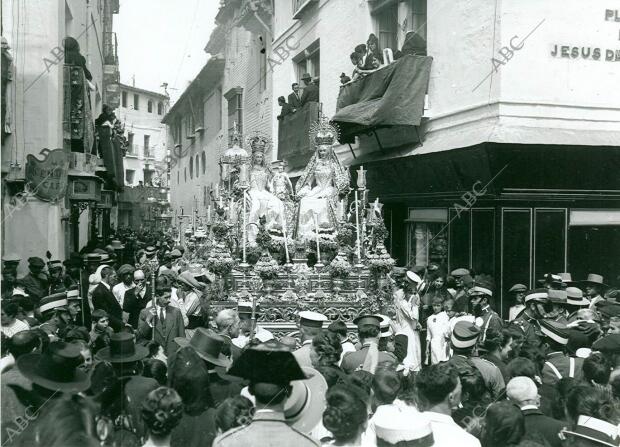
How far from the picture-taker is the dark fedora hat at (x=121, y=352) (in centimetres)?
471

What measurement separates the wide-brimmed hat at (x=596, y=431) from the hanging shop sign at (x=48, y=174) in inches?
424

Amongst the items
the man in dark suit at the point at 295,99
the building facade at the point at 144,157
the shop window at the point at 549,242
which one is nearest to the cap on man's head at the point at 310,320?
the shop window at the point at 549,242

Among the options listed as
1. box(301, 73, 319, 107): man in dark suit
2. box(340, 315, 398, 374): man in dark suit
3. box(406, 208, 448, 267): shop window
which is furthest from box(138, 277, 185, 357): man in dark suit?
box(301, 73, 319, 107): man in dark suit

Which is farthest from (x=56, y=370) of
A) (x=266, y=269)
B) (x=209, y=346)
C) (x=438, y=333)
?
(x=266, y=269)

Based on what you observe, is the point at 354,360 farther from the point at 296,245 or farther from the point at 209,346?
the point at 296,245

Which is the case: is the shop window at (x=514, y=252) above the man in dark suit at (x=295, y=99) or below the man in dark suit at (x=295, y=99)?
below

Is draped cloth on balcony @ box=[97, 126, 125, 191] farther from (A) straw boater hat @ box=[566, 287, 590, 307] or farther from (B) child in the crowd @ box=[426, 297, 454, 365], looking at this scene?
(A) straw boater hat @ box=[566, 287, 590, 307]

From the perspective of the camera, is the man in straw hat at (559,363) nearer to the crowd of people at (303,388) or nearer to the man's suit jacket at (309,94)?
the crowd of people at (303,388)

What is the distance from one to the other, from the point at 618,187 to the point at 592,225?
0.78 metres

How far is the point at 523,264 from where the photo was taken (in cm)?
1123

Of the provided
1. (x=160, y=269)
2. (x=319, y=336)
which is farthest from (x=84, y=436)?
(x=160, y=269)

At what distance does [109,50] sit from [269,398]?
28.7m

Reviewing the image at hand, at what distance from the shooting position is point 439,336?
8070 millimetres

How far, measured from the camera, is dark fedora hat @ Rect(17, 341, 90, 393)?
11.9 feet
